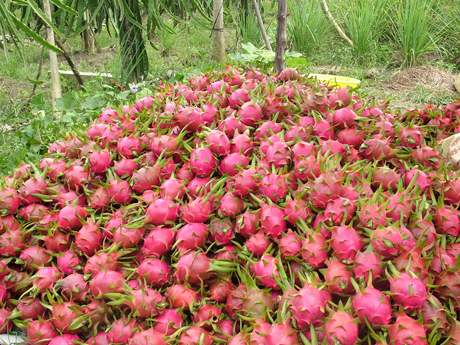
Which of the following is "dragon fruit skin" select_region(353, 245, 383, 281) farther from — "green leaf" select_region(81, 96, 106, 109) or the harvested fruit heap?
"green leaf" select_region(81, 96, 106, 109)

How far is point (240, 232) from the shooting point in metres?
0.83

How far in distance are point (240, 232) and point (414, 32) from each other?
207 inches

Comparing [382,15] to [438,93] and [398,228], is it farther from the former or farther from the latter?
[398,228]

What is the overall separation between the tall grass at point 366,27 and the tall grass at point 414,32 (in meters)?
0.26

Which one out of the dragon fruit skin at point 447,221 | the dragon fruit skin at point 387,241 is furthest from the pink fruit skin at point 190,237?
the dragon fruit skin at point 447,221

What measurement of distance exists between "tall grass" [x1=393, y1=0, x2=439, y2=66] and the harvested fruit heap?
4723 millimetres

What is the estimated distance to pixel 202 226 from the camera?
0.83m

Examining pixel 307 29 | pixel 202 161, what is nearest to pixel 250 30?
pixel 307 29

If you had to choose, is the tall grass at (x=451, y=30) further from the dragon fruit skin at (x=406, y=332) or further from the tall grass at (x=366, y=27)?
the dragon fruit skin at (x=406, y=332)

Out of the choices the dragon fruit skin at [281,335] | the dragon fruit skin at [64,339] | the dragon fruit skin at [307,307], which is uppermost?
the dragon fruit skin at [307,307]

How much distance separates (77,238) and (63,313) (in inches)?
6.5

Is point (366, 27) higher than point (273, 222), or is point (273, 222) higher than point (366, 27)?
point (366, 27)

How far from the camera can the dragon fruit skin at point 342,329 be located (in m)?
0.64

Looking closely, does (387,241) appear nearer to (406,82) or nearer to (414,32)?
(406,82)
